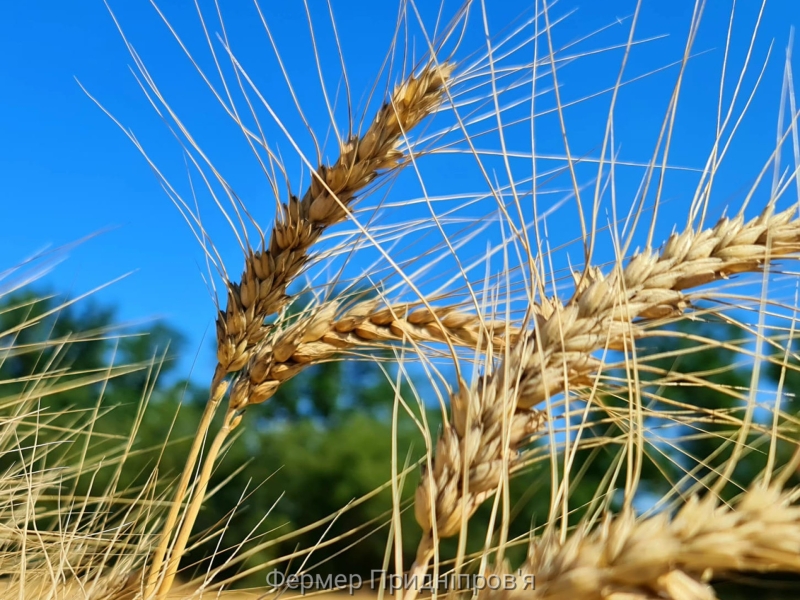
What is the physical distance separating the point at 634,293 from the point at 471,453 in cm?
19

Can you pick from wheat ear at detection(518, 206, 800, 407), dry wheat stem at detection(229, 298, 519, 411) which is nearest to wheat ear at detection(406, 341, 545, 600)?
wheat ear at detection(518, 206, 800, 407)

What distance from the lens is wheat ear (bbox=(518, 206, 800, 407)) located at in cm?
50

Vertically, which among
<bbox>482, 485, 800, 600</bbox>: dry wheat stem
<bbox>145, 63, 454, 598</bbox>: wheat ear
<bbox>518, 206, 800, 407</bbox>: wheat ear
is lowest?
<bbox>482, 485, 800, 600</bbox>: dry wheat stem

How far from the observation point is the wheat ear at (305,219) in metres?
0.88

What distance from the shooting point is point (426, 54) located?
2.98 ft

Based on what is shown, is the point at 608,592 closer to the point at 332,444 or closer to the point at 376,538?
the point at 376,538

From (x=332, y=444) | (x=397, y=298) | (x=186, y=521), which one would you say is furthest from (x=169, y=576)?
(x=332, y=444)

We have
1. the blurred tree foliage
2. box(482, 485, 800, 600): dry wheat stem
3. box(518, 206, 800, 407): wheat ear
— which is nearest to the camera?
box(482, 485, 800, 600): dry wheat stem

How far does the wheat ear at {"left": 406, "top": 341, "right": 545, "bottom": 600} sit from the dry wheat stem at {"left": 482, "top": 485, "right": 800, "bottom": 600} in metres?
→ 0.06

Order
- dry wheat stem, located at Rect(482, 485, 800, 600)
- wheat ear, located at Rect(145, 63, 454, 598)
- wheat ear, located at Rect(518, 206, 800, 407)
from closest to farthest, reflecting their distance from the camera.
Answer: dry wheat stem, located at Rect(482, 485, 800, 600)
wheat ear, located at Rect(518, 206, 800, 407)
wheat ear, located at Rect(145, 63, 454, 598)

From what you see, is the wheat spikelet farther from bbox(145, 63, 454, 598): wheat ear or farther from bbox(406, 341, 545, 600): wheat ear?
bbox(406, 341, 545, 600): wheat ear

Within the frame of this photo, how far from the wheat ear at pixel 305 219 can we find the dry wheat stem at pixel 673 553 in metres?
0.54

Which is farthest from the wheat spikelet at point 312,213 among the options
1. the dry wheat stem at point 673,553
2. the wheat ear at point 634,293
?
the dry wheat stem at point 673,553

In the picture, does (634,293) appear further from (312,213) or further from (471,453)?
(312,213)
